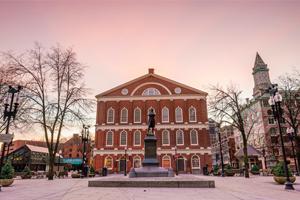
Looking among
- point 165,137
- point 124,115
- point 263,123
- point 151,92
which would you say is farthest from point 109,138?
point 263,123

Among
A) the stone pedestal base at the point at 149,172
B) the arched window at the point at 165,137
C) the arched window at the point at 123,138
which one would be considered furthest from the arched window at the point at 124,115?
the stone pedestal base at the point at 149,172

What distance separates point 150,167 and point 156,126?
880 inches

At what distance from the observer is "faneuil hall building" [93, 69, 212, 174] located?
36.7 m

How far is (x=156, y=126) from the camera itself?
3838 cm

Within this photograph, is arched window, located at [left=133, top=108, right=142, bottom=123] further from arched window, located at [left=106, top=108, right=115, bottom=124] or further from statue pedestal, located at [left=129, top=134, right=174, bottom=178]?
statue pedestal, located at [left=129, top=134, right=174, bottom=178]

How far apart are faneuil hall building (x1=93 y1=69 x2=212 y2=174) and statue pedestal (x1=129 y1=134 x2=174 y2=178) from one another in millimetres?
18740

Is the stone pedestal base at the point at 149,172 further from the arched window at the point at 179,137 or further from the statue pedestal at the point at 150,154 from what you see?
the arched window at the point at 179,137

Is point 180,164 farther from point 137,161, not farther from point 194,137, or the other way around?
point 137,161

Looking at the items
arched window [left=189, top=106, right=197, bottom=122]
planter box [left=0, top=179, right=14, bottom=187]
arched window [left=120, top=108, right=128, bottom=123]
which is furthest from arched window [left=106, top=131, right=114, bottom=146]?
planter box [left=0, top=179, right=14, bottom=187]

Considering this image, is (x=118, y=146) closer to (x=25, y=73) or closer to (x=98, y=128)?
(x=98, y=128)

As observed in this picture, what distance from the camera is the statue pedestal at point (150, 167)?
15.5 m

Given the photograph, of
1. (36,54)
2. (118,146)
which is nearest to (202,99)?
(118,146)

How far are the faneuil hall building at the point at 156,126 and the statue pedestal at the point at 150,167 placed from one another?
18.7 metres

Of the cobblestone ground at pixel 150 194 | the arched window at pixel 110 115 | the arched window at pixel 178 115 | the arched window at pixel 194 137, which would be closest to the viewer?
the cobblestone ground at pixel 150 194
